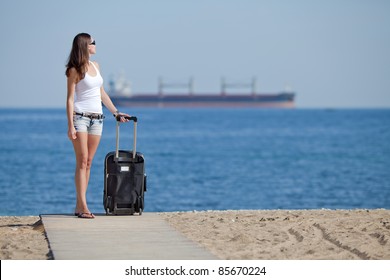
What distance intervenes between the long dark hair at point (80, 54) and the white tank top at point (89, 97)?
9cm

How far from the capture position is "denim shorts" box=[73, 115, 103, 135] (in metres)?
5.88

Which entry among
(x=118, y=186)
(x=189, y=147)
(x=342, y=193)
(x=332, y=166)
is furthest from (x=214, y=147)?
(x=118, y=186)

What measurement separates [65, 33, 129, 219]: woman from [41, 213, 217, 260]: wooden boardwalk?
0.38 meters

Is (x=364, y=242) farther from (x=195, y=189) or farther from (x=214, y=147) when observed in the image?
(x=214, y=147)

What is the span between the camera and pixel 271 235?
5.62m

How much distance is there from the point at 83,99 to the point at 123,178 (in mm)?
614

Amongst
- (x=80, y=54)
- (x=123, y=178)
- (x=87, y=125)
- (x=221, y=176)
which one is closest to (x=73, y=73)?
(x=80, y=54)

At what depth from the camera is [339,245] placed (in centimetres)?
525

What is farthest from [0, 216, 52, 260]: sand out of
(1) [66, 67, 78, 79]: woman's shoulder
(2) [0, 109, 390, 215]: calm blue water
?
(2) [0, 109, 390, 215]: calm blue water

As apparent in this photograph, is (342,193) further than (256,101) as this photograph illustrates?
No

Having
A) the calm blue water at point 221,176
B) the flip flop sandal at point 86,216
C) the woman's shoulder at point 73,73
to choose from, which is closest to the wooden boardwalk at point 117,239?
the flip flop sandal at point 86,216

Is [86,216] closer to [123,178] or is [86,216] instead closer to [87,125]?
[123,178]

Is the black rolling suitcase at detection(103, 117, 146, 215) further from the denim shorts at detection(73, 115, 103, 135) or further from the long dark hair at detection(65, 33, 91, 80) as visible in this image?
the long dark hair at detection(65, 33, 91, 80)

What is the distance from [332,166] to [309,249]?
1942cm
